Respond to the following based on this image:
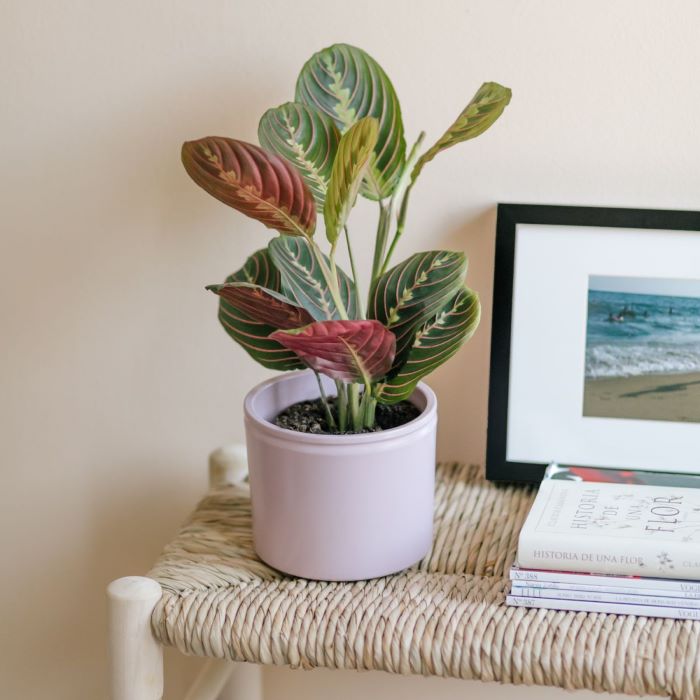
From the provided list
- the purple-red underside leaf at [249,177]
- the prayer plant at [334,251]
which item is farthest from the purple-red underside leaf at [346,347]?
the purple-red underside leaf at [249,177]

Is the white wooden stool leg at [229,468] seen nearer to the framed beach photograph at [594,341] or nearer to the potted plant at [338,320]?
the potted plant at [338,320]

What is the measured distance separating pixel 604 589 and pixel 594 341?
29cm

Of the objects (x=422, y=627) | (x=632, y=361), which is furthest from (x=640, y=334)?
(x=422, y=627)

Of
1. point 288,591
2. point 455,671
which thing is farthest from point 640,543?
point 288,591

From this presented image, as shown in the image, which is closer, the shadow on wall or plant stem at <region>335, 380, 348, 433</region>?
plant stem at <region>335, 380, 348, 433</region>

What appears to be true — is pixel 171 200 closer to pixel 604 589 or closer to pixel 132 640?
pixel 132 640

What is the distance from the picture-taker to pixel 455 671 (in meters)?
0.75

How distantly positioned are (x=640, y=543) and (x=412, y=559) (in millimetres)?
198

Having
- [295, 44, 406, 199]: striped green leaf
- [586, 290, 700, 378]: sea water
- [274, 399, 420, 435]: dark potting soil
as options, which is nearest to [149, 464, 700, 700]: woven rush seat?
[274, 399, 420, 435]: dark potting soil

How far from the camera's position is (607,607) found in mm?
773

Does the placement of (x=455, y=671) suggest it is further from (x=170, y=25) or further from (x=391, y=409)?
(x=170, y=25)

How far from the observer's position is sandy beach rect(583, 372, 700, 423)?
97 cm

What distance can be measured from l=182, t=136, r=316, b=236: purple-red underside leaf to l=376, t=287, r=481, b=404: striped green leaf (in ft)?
0.48

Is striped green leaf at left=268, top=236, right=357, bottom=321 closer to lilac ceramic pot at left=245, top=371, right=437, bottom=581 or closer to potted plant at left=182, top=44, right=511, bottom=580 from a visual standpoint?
potted plant at left=182, top=44, right=511, bottom=580
